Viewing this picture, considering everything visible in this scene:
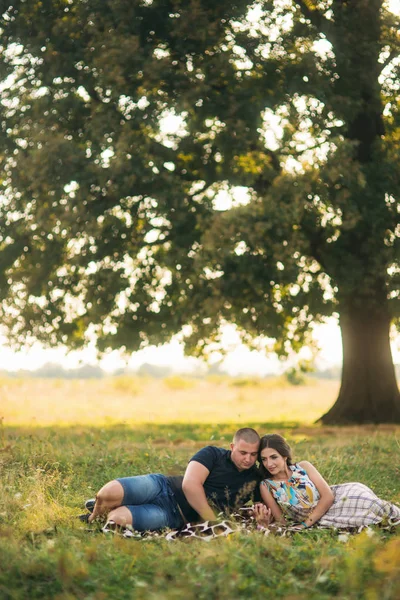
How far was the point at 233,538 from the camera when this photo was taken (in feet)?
21.0

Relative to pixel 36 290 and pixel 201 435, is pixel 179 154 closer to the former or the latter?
pixel 36 290

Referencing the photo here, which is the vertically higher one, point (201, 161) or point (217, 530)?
point (201, 161)

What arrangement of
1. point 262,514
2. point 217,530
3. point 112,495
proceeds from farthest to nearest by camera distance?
point 262,514 → point 112,495 → point 217,530

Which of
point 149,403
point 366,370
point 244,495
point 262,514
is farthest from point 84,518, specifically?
point 149,403

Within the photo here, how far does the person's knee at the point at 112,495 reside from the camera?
24.3ft

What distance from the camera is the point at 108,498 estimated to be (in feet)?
24.4

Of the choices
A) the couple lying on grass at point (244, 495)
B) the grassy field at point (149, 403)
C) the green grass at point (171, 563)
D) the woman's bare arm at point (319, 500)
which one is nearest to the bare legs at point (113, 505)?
the couple lying on grass at point (244, 495)

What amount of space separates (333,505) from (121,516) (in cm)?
205

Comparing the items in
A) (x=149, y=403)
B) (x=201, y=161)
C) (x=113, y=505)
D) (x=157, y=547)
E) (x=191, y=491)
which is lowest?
(x=157, y=547)

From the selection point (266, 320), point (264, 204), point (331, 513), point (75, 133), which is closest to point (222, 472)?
point (331, 513)

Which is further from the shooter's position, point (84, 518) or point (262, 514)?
point (84, 518)

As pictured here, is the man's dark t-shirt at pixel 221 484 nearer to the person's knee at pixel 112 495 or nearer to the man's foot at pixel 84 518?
the person's knee at pixel 112 495

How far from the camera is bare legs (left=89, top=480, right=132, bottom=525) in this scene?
24.0 ft

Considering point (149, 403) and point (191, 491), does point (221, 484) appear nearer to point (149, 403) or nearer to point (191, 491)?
point (191, 491)
